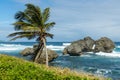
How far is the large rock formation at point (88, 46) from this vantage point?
8612 centimetres

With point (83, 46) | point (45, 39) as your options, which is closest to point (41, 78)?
point (45, 39)

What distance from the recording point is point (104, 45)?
96.4 meters

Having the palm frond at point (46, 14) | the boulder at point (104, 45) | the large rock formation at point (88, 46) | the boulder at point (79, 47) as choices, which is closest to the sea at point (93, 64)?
the boulder at point (104, 45)

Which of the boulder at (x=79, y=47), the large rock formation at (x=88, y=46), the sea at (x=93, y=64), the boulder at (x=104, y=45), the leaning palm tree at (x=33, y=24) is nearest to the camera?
the leaning palm tree at (x=33, y=24)

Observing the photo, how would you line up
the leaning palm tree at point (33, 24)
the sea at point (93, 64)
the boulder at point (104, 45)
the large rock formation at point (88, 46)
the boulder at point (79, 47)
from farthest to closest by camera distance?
the boulder at point (104, 45)
the large rock formation at point (88, 46)
the boulder at point (79, 47)
the sea at point (93, 64)
the leaning palm tree at point (33, 24)

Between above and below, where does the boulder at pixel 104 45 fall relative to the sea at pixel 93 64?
above

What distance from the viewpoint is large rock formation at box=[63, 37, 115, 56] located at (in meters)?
86.1

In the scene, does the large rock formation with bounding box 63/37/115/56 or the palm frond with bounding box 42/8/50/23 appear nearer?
the palm frond with bounding box 42/8/50/23

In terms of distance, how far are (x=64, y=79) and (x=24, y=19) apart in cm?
2225

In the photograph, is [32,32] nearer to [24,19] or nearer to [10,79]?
[24,19]

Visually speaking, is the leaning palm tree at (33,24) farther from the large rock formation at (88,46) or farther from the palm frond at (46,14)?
the large rock formation at (88,46)

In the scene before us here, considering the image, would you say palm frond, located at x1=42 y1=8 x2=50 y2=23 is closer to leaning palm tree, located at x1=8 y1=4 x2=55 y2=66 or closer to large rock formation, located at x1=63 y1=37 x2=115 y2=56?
leaning palm tree, located at x1=8 y1=4 x2=55 y2=66

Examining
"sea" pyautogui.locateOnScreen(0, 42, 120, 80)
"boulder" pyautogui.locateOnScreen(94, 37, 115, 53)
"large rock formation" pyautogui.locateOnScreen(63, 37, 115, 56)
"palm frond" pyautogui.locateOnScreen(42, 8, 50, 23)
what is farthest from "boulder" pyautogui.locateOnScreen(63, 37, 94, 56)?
"palm frond" pyautogui.locateOnScreen(42, 8, 50, 23)

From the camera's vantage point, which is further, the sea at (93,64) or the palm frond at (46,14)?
the sea at (93,64)
